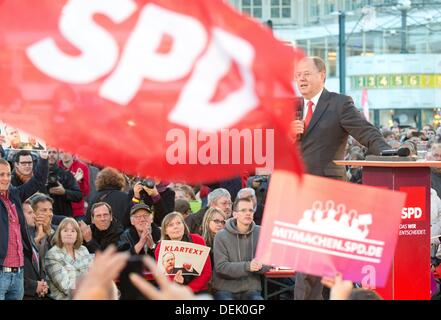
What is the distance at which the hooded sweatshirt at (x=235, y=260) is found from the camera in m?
8.95

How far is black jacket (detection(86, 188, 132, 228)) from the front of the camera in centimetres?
1067

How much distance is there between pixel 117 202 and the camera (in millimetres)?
10828

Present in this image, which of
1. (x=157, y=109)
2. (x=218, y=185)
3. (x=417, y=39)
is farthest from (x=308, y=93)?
(x=417, y=39)

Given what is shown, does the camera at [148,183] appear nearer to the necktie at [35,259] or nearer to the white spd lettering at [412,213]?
the necktie at [35,259]

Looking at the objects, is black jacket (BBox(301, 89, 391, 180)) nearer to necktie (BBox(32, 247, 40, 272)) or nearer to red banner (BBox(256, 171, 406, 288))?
red banner (BBox(256, 171, 406, 288))

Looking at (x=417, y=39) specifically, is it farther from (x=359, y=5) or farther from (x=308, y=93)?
(x=308, y=93)

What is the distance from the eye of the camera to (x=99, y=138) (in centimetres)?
402

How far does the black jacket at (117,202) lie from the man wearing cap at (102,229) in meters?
0.40

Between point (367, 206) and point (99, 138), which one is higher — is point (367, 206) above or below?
below

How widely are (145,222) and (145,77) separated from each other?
621cm

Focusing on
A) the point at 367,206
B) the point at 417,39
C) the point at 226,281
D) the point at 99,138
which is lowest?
the point at 226,281

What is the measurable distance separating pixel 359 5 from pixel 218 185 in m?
37.0

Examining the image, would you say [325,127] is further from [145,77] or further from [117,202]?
[117,202]

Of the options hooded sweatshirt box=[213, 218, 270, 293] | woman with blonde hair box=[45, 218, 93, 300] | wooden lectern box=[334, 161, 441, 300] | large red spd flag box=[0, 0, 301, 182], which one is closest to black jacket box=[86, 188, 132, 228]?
woman with blonde hair box=[45, 218, 93, 300]
